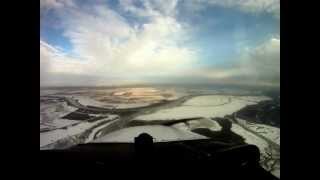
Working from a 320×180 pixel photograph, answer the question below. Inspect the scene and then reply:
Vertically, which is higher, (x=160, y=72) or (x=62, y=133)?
(x=160, y=72)

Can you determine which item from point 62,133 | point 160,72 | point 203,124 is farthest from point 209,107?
point 62,133

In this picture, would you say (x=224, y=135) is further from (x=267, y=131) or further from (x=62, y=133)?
(x=62, y=133)

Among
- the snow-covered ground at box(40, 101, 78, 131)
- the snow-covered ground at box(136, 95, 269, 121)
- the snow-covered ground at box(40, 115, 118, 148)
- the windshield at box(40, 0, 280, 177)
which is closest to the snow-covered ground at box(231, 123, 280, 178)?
the windshield at box(40, 0, 280, 177)

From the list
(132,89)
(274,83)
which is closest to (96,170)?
(132,89)

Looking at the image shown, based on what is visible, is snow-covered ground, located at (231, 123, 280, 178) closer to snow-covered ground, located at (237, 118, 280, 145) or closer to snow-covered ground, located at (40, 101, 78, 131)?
snow-covered ground, located at (237, 118, 280, 145)

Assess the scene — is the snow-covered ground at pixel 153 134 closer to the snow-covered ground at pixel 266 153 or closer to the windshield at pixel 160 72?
the windshield at pixel 160 72

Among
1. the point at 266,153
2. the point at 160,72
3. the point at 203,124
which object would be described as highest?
the point at 160,72

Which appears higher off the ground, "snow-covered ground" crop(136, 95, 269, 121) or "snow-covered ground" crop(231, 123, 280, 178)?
"snow-covered ground" crop(136, 95, 269, 121)
